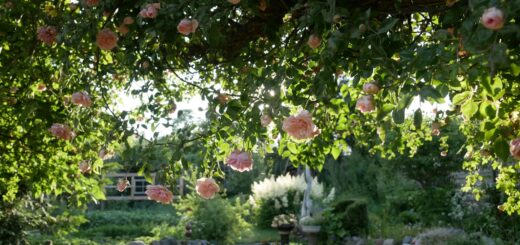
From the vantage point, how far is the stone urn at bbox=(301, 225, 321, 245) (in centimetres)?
766

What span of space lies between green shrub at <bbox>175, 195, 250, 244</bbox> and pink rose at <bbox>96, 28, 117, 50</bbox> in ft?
19.1

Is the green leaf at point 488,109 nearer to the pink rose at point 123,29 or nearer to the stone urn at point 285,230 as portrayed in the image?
the pink rose at point 123,29

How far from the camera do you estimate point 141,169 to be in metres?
1.89

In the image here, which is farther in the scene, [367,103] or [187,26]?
[187,26]

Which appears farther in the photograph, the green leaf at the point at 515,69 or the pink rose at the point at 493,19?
the green leaf at the point at 515,69

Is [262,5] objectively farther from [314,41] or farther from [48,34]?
[48,34]

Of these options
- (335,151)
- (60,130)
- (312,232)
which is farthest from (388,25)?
(312,232)

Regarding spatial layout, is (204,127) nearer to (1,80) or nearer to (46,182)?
(1,80)

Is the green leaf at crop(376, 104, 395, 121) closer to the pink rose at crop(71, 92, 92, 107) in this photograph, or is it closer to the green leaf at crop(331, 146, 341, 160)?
the green leaf at crop(331, 146, 341, 160)

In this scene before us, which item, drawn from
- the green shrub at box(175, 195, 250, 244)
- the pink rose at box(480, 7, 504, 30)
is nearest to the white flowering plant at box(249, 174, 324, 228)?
the green shrub at box(175, 195, 250, 244)

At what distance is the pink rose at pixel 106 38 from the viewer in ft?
5.81

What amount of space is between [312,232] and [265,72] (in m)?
6.25

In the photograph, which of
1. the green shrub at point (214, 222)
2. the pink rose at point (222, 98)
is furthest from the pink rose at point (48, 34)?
the green shrub at point (214, 222)

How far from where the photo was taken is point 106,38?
1779 millimetres
